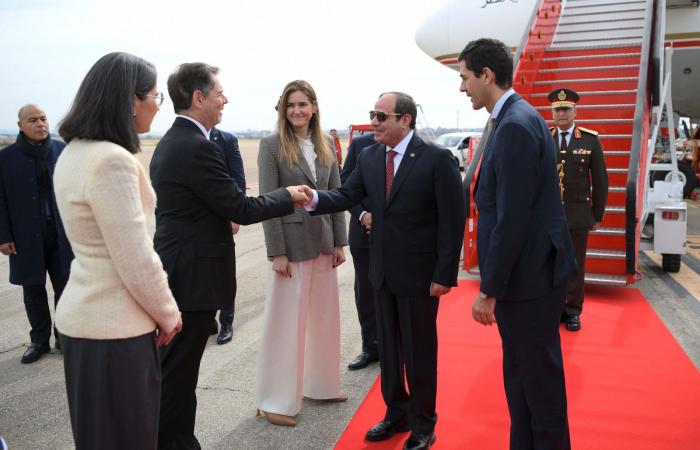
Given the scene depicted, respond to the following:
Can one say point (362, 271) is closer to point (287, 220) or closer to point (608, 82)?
point (287, 220)

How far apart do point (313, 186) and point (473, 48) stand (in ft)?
4.37

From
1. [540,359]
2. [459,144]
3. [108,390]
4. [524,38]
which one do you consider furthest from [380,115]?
[459,144]

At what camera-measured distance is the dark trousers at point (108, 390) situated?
184cm

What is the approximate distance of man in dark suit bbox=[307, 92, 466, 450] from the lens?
9.19 feet

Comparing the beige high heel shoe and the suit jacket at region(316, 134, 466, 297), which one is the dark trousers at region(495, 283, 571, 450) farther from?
the beige high heel shoe

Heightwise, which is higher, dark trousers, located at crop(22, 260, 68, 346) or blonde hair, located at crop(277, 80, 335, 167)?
blonde hair, located at crop(277, 80, 335, 167)

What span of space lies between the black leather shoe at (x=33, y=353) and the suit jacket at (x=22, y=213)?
0.49m

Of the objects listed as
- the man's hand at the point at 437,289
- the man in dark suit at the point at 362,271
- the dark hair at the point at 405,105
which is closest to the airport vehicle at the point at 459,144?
the man in dark suit at the point at 362,271

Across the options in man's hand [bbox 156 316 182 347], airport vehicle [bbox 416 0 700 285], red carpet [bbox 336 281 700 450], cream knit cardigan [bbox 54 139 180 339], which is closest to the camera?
cream knit cardigan [bbox 54 139 180 339]

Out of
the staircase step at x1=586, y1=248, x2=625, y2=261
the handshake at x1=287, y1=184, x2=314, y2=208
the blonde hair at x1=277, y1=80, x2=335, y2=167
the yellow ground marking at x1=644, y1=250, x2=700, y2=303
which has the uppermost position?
the blonde hair at x1=277, y1=80, x2=335, y2=167

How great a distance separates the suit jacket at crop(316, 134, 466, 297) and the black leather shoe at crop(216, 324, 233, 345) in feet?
7.03

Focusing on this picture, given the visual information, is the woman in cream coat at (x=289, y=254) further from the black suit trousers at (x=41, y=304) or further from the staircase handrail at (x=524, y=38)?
the staircase handrail at (x=524, y=38)

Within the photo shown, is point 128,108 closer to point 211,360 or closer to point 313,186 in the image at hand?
point 313,186

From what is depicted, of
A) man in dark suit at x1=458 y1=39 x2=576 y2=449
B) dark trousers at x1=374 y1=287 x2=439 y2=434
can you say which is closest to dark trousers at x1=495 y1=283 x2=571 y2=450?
man in dark suit at x1=458 y1=39 x2=576 y2=449
